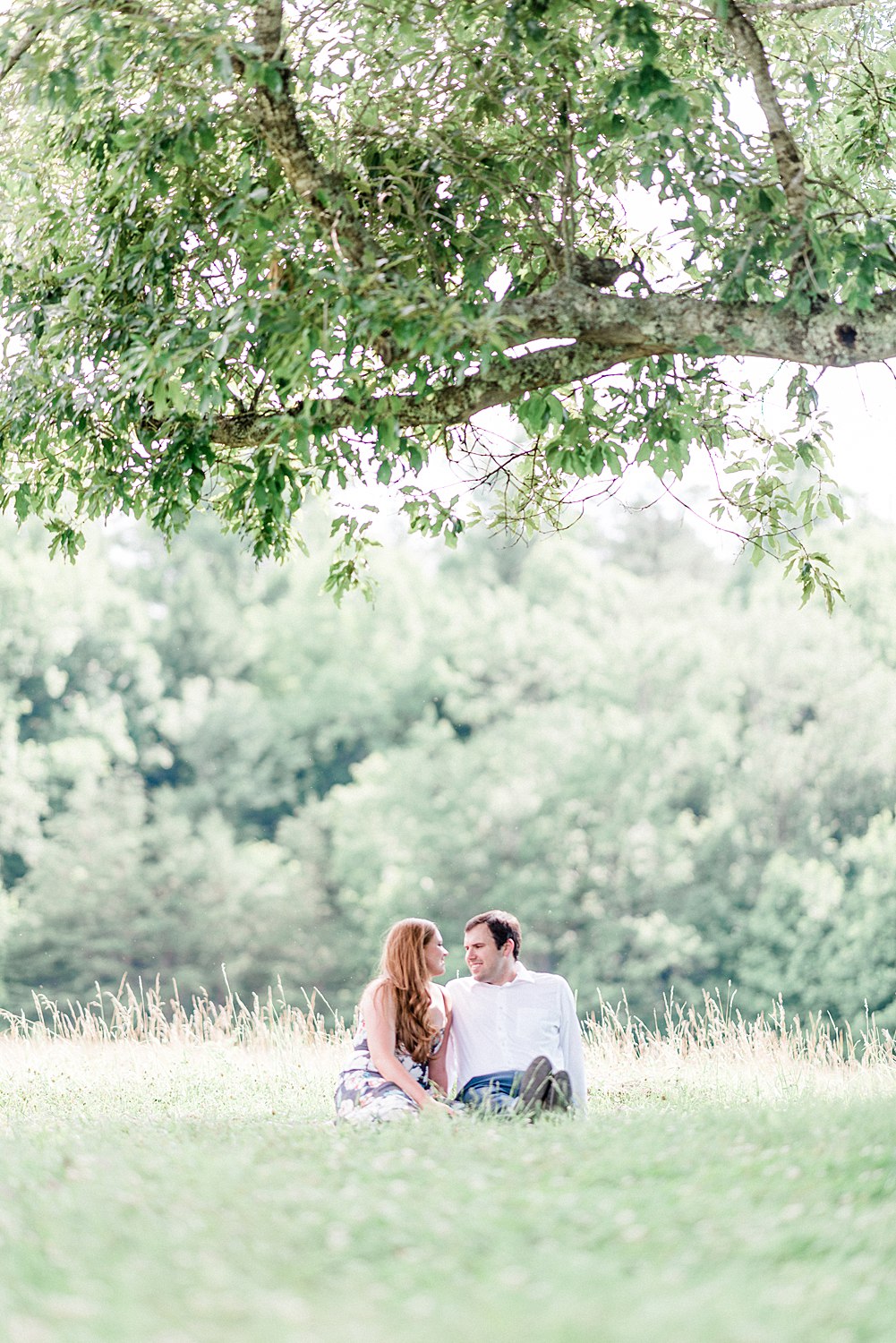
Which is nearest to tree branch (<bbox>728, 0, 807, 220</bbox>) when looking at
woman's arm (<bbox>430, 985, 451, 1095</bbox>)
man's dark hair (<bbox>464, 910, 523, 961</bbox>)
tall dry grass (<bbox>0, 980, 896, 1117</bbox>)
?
man's dark hair (<bbox>464, 910, 523, 961</bbox>)

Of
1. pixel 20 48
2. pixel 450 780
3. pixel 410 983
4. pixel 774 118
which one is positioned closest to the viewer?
pixel 20 48

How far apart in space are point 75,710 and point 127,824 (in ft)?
9.89

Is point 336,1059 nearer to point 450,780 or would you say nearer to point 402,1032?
point 402,1032

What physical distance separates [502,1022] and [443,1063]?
1.17 feet

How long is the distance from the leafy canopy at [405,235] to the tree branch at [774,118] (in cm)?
1

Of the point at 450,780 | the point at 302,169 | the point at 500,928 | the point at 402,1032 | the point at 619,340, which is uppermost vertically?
the point at 302,169

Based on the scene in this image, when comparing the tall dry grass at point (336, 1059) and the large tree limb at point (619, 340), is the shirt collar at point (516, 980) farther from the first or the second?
the large tree limb at point (619, 340)

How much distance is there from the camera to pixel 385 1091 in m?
6.09

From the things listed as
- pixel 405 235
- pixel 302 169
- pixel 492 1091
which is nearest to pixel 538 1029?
pixel 492 1091

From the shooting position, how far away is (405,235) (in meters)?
6.58

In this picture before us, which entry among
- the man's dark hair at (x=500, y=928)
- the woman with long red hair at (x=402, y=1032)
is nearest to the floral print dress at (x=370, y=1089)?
the woman with long red hair at (x=402, y=1032)

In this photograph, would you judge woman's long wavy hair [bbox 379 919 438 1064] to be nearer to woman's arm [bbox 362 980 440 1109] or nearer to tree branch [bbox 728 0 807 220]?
woman's arm [bbox 362 980 440 1109]

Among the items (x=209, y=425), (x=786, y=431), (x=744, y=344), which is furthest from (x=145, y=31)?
(x=786, y=431)

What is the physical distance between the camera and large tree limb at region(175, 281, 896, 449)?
5.86 m
